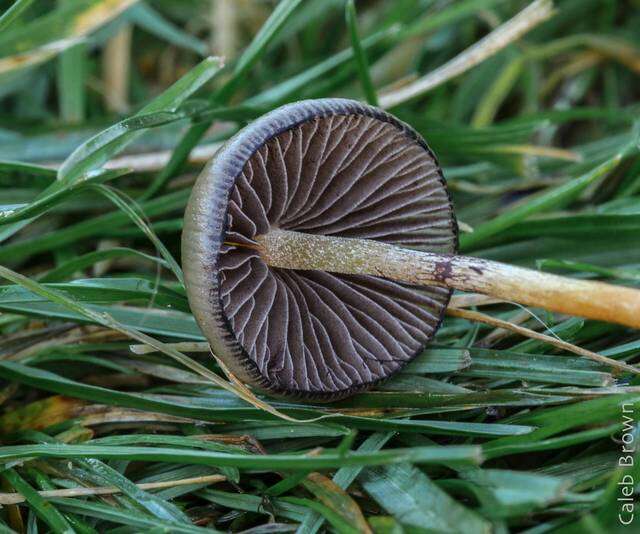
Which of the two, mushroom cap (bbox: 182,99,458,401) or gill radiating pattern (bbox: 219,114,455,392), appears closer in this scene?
mushroom cap (bbox: 182,99,458,401)

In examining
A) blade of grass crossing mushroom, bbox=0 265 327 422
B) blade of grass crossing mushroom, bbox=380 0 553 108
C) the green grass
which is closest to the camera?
the green grass

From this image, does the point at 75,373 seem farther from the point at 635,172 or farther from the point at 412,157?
the point at 635,172

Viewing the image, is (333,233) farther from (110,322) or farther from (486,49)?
(486,49)

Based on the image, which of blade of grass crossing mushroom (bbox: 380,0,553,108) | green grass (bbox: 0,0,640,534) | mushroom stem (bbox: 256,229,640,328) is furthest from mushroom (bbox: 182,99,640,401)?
blade of grass crossing mushroom (bbox: 380,0,553,108)

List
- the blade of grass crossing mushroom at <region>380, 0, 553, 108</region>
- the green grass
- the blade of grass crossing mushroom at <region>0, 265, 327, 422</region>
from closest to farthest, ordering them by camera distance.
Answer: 1. the green grass
2. the blade of grass crossing mushroom at <region>0, 265, 327, 422</region>
3. the blade of grass crossing mushroom at <region>380, 0, 553, 108</region>

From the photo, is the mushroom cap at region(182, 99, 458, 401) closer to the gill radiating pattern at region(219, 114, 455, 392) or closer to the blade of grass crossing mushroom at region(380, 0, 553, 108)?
the gill radiating pattern at region(219, 114, 455, 392)

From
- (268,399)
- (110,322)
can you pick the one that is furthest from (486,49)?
(110,322)

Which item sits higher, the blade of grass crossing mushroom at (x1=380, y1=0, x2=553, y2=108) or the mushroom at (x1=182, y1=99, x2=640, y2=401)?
the blade of grass crossing mushroom at (x1=380, y1=0, x2=553, y2=108)
